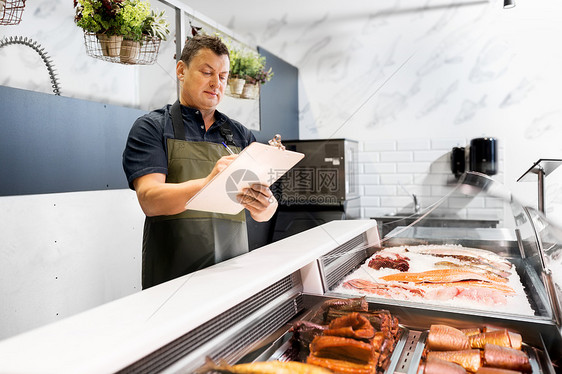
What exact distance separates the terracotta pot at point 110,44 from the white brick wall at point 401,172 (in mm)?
2193

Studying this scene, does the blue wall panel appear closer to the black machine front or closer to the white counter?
the white counter

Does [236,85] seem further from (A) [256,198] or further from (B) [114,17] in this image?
(A) [256,198]

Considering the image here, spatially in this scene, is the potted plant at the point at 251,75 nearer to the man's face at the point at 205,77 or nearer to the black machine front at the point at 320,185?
the black machine front at the point at 320,185

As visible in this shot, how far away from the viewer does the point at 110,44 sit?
5.82 feet

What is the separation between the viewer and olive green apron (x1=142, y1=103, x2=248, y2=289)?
1.58 m

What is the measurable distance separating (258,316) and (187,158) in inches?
32.2

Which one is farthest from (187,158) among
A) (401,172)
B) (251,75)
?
(401,172)

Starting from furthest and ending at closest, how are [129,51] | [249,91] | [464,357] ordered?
[249,91] → [129,51] → [464,357]

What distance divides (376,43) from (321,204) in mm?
1655

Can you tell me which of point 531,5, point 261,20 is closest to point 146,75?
point 261,20

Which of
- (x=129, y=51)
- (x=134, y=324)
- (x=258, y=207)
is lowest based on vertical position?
(x=134, y=324)

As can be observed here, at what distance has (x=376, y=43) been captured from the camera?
1.98 m

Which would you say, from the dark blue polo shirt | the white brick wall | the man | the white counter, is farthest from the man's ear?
the white brick wall

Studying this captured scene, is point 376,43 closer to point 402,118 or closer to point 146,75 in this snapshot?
point 402,118
